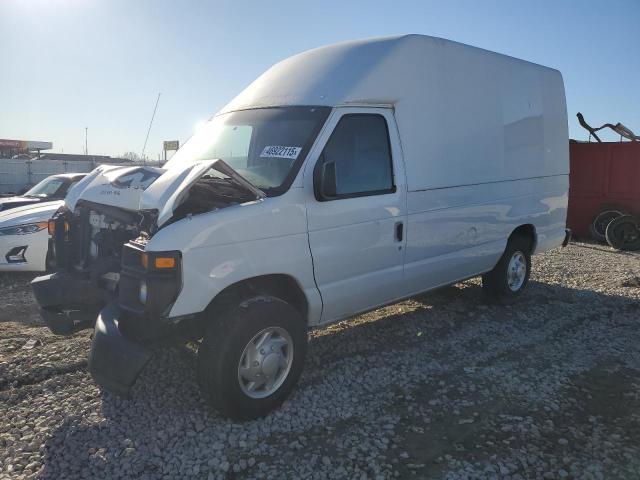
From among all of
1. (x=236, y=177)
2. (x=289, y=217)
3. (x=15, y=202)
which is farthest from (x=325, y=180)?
(x=15, y=202)

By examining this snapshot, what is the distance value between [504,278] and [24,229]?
6386 millimetres

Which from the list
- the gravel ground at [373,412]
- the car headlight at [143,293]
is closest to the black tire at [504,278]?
the gravel ground at [373,412]

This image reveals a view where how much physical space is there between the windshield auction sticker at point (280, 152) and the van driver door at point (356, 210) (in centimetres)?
14

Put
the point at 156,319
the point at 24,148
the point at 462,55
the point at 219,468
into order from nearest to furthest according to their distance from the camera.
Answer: the point at 219,468, the point at 156,319, the point at 462,55, the point at 24,148

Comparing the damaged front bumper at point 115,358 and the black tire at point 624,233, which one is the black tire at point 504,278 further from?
the black tire at point 624,233

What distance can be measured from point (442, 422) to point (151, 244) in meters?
2.26

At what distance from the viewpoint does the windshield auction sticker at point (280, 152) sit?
3.93 meters

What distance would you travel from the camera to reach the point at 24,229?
7258 mm

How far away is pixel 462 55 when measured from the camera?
539 centimetres

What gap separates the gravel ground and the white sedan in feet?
5.71

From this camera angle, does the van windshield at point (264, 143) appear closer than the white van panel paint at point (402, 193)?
No

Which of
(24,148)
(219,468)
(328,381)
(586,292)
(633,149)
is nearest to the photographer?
(219,468)

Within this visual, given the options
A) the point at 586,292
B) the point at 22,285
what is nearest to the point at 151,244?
the point at 22,285

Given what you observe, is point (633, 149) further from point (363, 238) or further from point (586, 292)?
point (363, 238)
